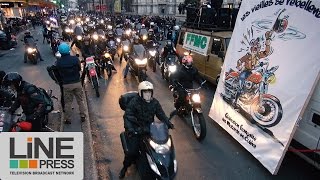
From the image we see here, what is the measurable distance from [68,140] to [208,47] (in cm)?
681

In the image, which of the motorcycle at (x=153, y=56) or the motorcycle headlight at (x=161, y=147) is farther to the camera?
the motorcycle at (x=153, y=56)

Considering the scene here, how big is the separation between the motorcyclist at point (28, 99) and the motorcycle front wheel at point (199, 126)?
3.30 meters

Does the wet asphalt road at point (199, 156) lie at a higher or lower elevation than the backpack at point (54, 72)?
lower

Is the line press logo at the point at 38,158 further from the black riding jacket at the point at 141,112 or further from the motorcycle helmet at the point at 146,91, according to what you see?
the motorcycle helmet at the point at 146,91

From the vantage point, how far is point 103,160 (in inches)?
238

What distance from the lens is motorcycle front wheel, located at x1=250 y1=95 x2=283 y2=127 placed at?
5.47 m

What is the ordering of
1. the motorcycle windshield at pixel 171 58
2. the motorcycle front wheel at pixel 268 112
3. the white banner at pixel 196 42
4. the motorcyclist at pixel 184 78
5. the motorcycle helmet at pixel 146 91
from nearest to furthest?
the motorcycle helmet at pixel 146 91, the motorcycle front wheel at pixel 268 112, the motorcyclist at pixel 184 78, the white banner at pixel 196 42, the motorcycle windshield at pixel 171 58

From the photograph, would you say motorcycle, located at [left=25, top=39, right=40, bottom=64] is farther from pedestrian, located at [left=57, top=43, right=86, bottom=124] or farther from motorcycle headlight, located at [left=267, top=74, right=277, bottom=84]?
motorcycle headlight, located at [left=267, top=74, right=277, bottom=84]

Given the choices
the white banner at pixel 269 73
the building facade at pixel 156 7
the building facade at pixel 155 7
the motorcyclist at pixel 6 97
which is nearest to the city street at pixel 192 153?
the white banner at pixel 269 73

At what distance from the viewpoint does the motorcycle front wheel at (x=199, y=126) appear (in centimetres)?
672

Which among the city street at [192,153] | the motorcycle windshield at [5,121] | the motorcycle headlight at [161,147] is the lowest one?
the city street at [192,153]

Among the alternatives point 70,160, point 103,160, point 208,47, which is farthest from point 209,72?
point 70,160

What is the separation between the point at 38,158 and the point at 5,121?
0.85 meters

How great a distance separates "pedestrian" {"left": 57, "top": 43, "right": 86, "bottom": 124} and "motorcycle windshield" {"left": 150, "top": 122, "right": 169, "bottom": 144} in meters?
3.62
